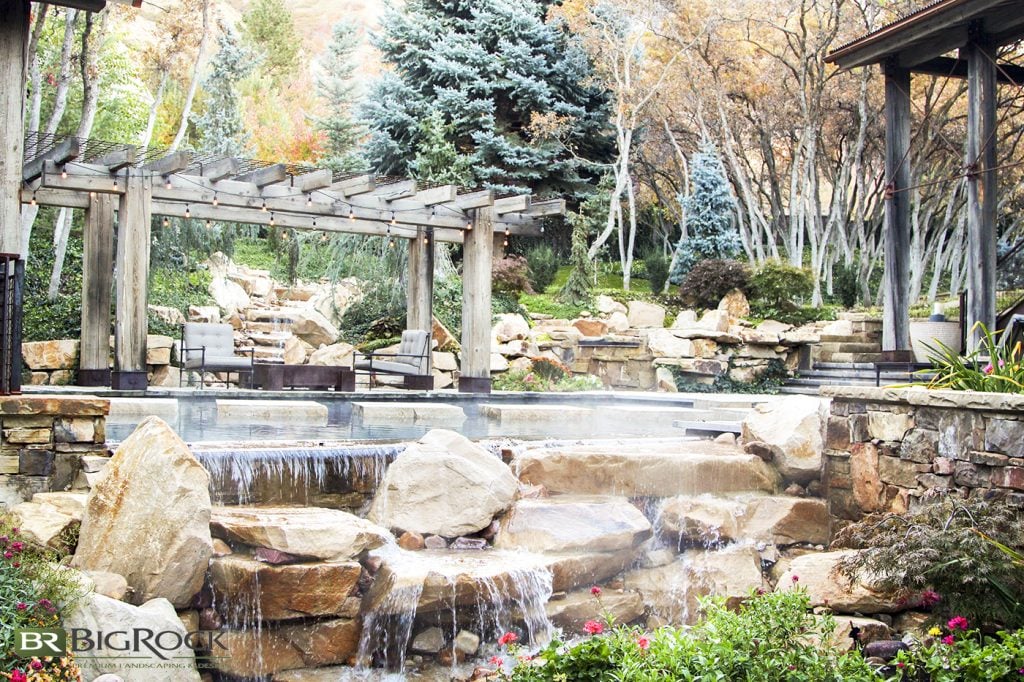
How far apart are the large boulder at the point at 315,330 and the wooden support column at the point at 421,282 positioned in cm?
305

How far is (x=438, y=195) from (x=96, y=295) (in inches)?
176

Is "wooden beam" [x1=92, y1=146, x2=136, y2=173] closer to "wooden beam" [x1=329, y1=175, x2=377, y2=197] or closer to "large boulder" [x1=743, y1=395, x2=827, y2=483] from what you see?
"wooden beam" [x1=329, y1=175, x2=377, y2=197]

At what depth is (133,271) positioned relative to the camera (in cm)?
1039

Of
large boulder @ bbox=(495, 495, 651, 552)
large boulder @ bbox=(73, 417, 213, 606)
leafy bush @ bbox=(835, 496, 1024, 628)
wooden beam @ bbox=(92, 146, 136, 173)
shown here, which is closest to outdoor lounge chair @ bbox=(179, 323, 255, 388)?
wooden beam @ bbox=(92, 146, 136, 173)

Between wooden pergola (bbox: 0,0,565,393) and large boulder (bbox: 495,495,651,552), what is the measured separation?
5.81m

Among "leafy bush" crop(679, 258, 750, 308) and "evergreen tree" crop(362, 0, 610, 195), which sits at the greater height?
"evergreen tree" crop(362, 0, 610, 195)

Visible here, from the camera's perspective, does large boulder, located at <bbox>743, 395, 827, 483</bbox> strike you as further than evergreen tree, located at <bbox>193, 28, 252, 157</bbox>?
No

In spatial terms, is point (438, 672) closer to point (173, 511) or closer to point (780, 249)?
point (173, 511)

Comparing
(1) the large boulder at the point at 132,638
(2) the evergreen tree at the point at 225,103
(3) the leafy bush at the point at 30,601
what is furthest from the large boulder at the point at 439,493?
(2) the evergreen tree at the point at 225,103

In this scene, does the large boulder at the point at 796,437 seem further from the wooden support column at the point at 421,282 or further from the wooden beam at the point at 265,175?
the wooden support column at the point at 421,282

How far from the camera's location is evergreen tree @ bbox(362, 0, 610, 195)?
19.6 meters

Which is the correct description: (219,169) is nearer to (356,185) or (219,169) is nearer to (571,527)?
(356,185)

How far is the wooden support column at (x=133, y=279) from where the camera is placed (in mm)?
10336

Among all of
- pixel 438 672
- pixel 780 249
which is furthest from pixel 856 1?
pixel 438 672
